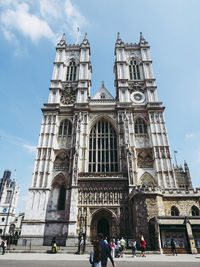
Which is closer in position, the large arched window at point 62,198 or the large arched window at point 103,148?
the large arched window at point 62,198

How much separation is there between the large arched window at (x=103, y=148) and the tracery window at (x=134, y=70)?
11323 millimetres

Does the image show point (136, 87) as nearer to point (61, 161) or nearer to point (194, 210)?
point (61, 161)

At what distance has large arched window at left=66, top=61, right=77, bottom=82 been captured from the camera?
113ft

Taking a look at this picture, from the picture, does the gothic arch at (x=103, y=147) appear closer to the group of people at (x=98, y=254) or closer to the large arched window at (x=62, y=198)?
the large arched window at (x=62, y=198)

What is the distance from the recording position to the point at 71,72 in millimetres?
35312

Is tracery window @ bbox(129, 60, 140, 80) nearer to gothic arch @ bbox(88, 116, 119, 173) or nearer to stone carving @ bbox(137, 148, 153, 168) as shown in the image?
gothic arch @ bbox(88, 116, 119, 173)

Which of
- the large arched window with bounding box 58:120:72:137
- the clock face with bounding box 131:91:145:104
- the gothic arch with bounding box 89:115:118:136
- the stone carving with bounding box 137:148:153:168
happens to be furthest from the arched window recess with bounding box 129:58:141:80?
the large arched window with bounding box 58:120:72:137

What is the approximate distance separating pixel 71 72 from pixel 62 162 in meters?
18.4

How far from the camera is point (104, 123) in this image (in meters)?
29.5

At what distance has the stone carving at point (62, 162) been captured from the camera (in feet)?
84.3

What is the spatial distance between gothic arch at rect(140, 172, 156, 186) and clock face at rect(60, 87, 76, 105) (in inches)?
660

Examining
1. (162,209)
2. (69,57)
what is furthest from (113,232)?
(69,57)

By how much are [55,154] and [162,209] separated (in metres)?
16.1

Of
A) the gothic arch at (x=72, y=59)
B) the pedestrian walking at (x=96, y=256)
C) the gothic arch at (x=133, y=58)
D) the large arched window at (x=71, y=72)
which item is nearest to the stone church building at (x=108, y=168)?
the large arched window at (x=71, y=72)
